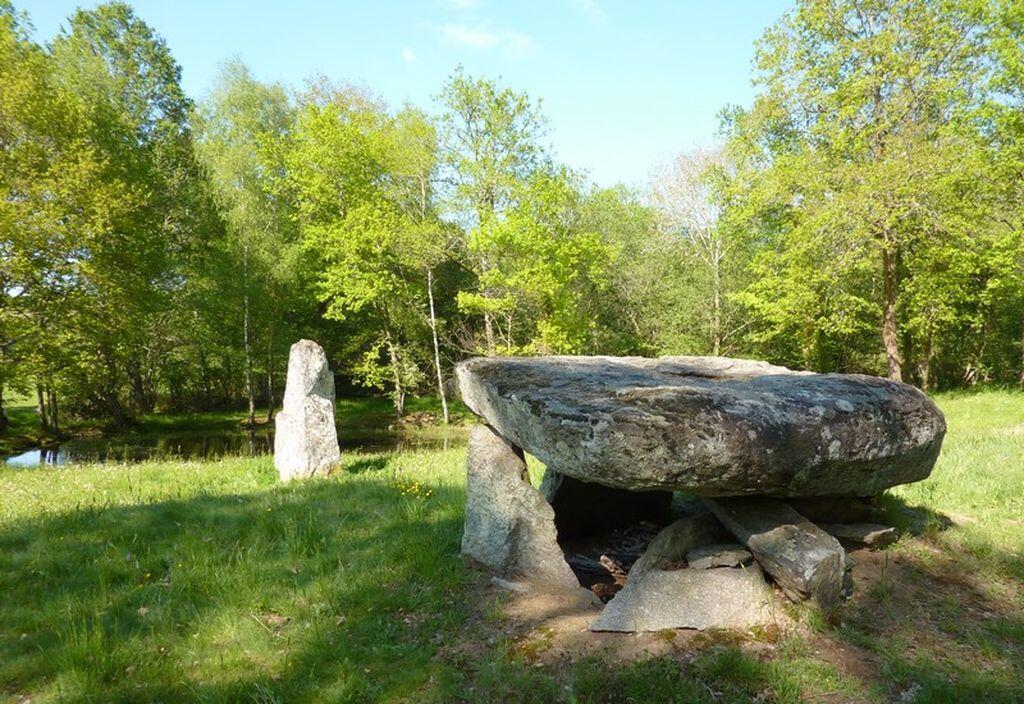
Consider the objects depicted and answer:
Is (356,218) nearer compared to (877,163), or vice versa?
(877,163)

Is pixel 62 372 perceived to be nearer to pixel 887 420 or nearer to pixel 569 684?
pixel 569 684

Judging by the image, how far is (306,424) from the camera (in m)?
11.0

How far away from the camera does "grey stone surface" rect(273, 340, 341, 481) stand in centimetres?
1088

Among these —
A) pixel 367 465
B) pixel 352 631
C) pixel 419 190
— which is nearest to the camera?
pixel 352 631

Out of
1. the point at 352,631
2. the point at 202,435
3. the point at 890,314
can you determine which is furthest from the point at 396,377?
the point at 352,631

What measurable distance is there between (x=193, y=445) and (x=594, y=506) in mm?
20661

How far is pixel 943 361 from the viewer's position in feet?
105

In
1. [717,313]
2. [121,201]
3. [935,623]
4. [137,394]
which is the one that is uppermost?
[121,201]

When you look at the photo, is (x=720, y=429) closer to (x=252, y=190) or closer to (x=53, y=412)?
(x=53, y=412)


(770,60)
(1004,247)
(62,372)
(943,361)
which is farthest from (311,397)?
(943,361)

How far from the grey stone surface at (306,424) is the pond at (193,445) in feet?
26.5

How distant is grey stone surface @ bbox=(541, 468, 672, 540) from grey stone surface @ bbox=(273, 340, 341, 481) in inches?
200

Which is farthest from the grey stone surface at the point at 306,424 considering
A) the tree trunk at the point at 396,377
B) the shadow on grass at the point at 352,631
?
the tree trunk at the point at 396,377

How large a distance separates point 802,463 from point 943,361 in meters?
34.5
